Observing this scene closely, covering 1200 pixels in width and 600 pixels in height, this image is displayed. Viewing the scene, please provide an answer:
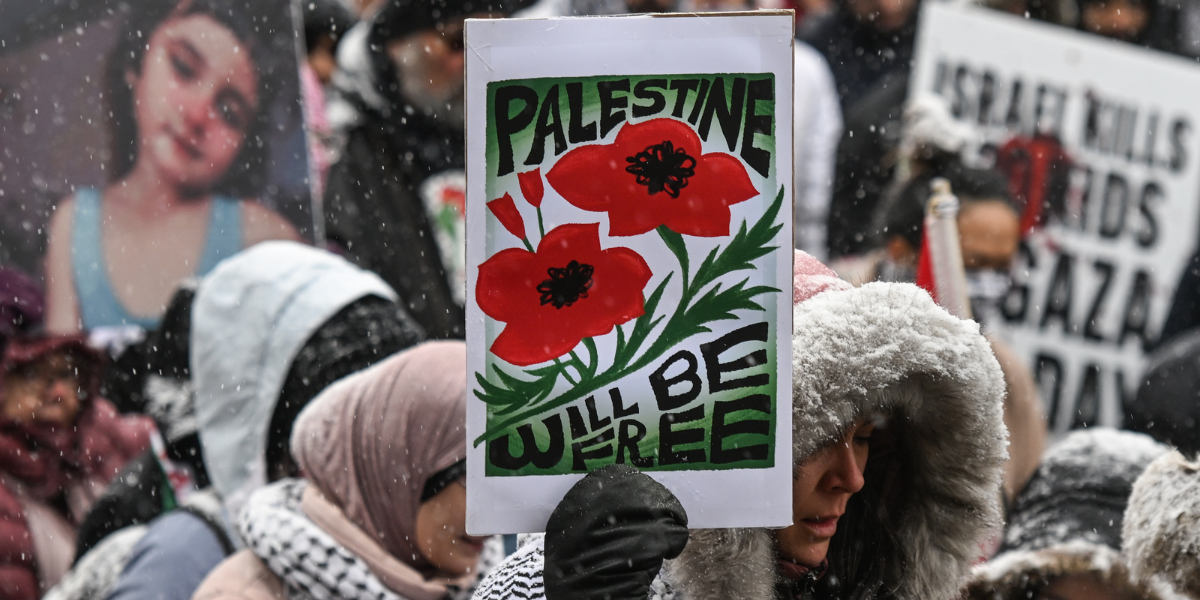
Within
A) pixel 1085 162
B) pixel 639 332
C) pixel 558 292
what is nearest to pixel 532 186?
pixel 558 292

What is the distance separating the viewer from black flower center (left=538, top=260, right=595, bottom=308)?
6.02ft

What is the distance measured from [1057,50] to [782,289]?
3984mm

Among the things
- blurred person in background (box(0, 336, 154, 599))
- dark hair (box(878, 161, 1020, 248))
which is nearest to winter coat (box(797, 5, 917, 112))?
dark hair (box(878, 161, 1020, 248))

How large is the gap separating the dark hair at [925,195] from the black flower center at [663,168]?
9.42ft

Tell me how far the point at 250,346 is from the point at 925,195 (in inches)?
96.5

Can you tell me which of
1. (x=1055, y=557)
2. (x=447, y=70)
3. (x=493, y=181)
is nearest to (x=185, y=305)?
(x=447, y=70)

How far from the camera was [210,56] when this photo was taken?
13.1 ft

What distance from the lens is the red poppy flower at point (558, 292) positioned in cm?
182

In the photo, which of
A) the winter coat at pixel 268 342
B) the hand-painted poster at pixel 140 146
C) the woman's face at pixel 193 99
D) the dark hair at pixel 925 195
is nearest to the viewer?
the winter coat at pixel 268 342

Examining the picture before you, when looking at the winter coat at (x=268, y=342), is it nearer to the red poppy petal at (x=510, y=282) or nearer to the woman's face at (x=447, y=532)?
the woman's face at (x=447, y=532)

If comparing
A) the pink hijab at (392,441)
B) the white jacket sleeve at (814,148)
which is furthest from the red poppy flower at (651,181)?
the white jacket sleeve at (814,148)

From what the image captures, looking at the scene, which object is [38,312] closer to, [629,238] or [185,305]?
[185,305]

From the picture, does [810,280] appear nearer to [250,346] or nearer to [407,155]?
[250,346]

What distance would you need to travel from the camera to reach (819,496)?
6.85 ft
